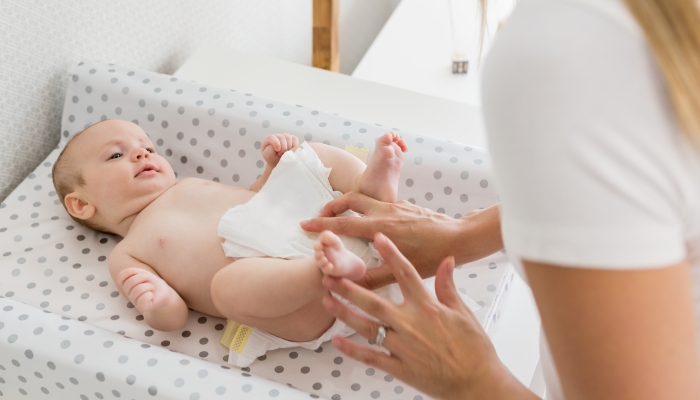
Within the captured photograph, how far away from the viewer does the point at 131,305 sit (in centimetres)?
114

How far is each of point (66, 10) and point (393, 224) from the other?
963mm

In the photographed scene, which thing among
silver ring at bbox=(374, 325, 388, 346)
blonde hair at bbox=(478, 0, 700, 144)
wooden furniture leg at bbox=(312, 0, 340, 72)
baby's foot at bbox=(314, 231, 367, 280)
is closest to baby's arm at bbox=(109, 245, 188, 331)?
baby's foot at bbox=(314, 231, 367, 280)

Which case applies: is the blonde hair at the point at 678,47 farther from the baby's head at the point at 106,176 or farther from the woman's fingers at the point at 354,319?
the baby's head at the point at 106,176

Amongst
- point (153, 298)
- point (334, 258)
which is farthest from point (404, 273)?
point (153, 298)

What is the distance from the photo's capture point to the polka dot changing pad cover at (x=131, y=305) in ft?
2.96

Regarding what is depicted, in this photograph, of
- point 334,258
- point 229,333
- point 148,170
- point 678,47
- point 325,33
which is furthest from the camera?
point 325,33

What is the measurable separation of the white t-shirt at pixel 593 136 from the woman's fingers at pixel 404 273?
28 centimetres

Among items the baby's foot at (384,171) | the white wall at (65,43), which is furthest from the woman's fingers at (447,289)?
the white wall at (65,43)

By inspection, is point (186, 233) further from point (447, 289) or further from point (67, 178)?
point (447, 289)

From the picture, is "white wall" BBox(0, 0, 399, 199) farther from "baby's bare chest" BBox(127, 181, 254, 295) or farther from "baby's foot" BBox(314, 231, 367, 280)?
"baby's foot" BBox(314, 231, 367, 280)

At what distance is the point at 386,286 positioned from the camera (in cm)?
103

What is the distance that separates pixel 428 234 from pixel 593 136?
0.58 metres

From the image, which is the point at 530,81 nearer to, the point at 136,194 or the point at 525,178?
the point at 525,178

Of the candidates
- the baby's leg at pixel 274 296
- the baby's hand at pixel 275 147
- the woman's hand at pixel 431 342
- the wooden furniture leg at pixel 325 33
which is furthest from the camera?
the wooden furniture leg at pixel 325 33
